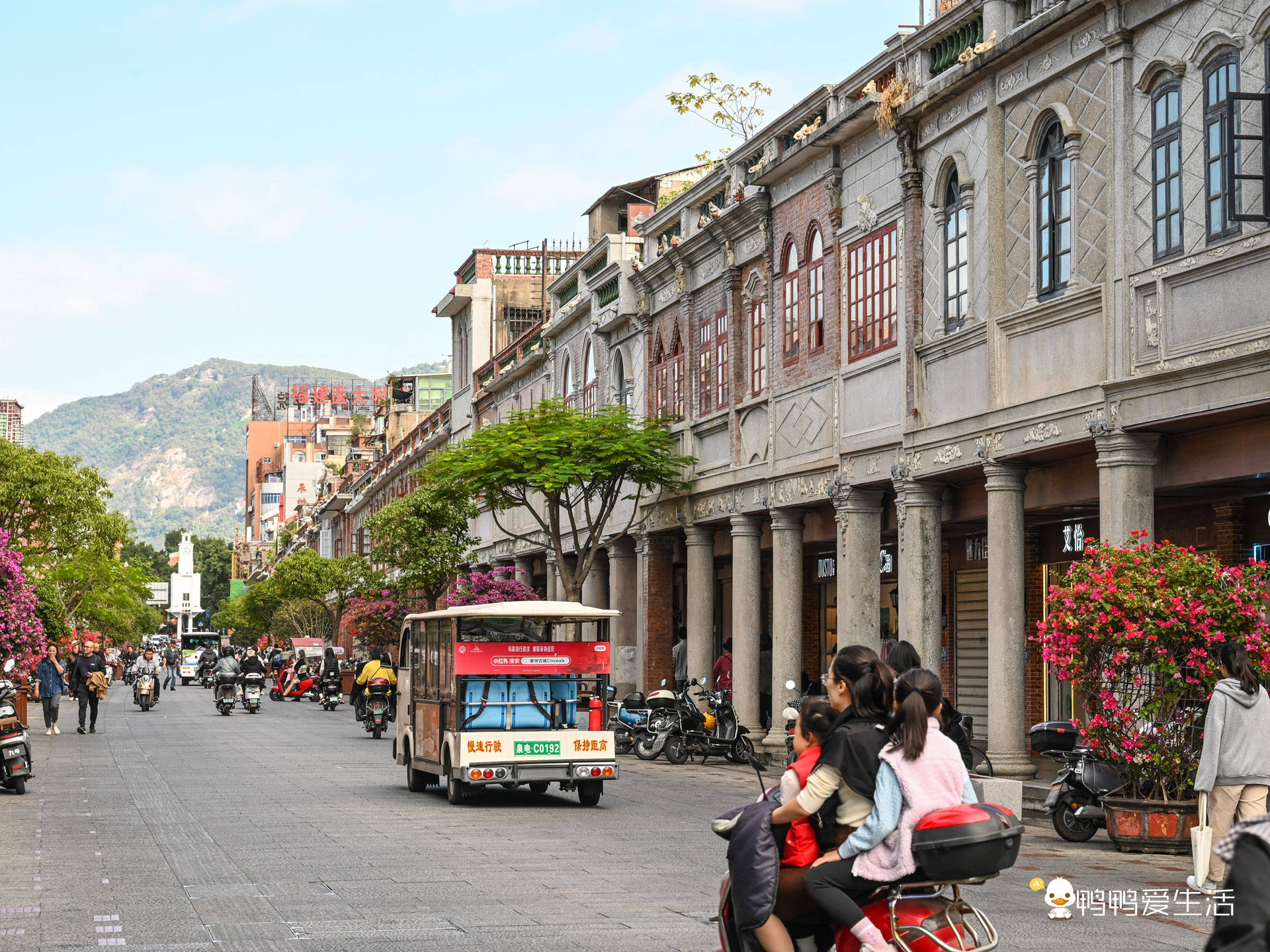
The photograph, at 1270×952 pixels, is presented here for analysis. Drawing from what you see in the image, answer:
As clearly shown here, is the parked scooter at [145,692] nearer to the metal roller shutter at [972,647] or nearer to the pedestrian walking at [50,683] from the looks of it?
the pedestrian walking at [50,683]

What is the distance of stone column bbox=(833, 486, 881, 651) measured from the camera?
978 inches

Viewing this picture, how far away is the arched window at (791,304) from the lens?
89.6 feet

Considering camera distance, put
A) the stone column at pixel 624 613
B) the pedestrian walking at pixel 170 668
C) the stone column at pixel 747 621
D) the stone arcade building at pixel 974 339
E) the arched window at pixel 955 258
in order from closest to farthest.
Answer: the stone arcade building at pixel 974 339, the arched window at pixel 955 258, the stone column at pixel 747 621, the stone column at pixel 624 613, the pedestrian walking at pixel 170 668

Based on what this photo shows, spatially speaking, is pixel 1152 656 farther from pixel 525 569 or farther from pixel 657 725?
pixel 525 569

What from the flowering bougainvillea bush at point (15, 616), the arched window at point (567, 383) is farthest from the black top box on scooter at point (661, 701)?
the arched window at point (567, 383)

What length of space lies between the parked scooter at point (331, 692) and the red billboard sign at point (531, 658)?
3353cm

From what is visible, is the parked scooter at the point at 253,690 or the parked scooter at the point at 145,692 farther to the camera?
the parked scooter at the point at 145,692

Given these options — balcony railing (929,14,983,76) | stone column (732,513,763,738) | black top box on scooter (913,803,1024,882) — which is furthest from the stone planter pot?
stone column (732,513,763,738)

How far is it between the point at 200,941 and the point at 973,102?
49.3 ft

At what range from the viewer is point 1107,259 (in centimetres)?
1797

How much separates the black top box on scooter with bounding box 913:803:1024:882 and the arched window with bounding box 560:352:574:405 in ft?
114

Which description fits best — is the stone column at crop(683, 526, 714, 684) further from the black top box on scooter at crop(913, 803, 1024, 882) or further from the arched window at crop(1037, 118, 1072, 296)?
the black top box on scooter at crop(913, 803, 1024, 882)

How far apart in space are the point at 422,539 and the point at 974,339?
30709mm

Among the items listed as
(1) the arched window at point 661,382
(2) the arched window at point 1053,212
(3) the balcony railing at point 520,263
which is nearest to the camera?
(2) the arched window at point 1053,212
